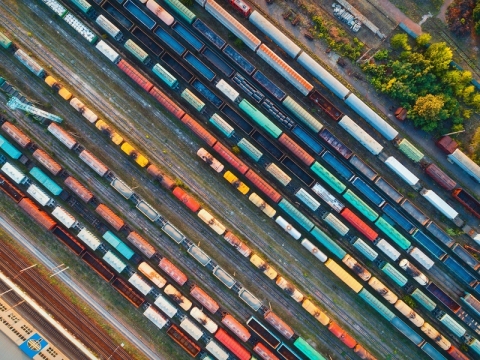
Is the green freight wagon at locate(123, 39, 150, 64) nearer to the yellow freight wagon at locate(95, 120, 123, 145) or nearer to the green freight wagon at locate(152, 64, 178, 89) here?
the green freight wagon at locate(152, 64, 178, 89)

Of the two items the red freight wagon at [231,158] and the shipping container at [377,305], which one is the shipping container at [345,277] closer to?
the shipping container at [377,305]

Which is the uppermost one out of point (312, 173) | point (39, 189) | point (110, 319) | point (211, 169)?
point (312, 173)

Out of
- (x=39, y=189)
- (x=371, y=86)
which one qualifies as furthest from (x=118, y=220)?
(x=371, y=86)

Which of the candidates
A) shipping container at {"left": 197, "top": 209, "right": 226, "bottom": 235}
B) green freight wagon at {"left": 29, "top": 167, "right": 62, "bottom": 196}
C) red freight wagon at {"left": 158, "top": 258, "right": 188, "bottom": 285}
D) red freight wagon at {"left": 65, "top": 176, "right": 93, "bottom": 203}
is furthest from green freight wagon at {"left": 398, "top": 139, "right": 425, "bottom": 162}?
green freight wagon at {"left": 29, "top": 167, "right": 62, "bottom": 196}

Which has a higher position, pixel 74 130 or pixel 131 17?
pixel 131 17

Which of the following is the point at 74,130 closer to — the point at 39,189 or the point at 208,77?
the point at 39,189
